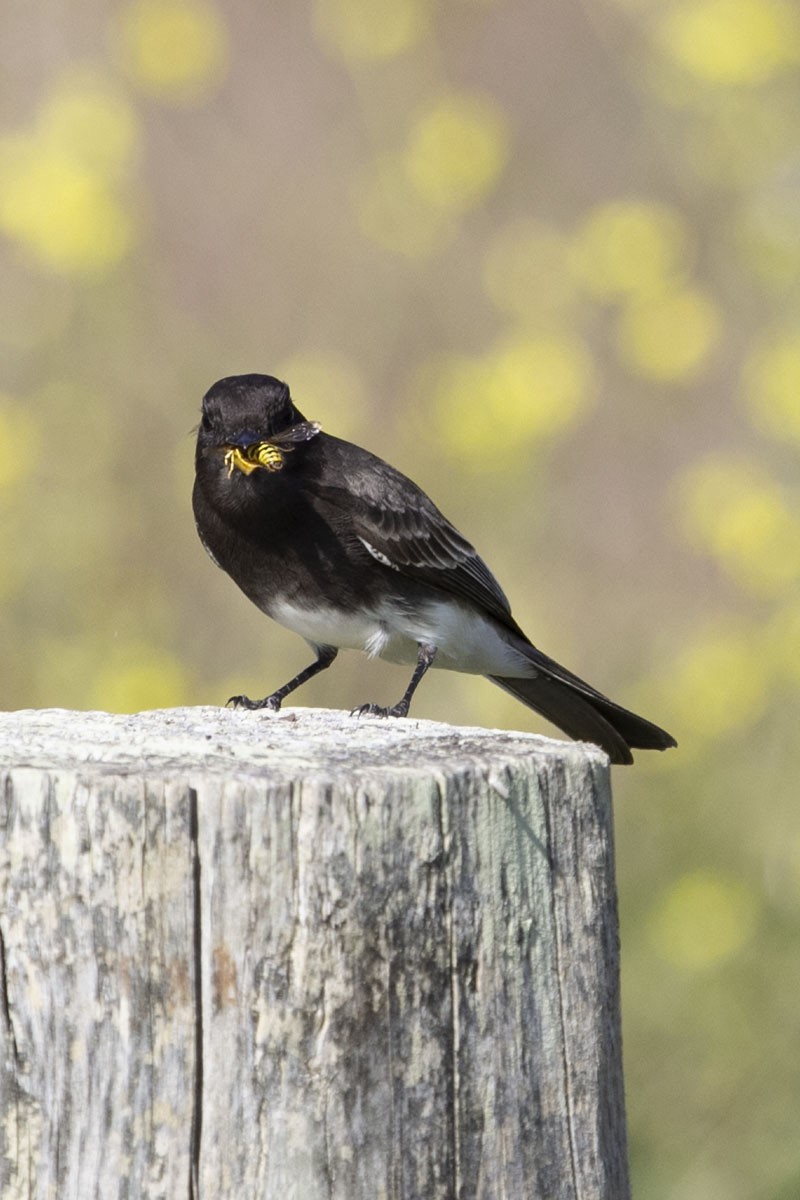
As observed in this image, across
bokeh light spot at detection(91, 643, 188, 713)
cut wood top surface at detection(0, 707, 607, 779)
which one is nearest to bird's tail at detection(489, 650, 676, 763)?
bokeh light spot at detection(91, 643, 188, 713)

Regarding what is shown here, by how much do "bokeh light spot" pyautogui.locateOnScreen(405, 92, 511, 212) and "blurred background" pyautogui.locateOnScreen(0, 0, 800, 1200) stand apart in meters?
0.01

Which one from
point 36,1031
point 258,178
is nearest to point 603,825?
point 36,1031

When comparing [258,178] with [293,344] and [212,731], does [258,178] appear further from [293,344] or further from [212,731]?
[212,731]

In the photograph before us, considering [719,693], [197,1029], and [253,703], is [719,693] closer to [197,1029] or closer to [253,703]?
[253,703]

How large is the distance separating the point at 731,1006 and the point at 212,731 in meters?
2.59

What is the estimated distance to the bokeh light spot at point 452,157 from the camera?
18.1 ft

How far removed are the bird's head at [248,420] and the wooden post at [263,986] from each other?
2065 millimetres

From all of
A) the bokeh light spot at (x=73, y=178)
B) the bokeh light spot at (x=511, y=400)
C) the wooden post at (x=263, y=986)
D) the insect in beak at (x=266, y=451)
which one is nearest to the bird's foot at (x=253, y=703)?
the insect in beak at (x=266, y=451)

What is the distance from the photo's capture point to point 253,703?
475 cm

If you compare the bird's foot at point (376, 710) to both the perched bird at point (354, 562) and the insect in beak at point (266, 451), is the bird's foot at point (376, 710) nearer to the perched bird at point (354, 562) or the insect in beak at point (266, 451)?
the perched bird at point (354, 562)

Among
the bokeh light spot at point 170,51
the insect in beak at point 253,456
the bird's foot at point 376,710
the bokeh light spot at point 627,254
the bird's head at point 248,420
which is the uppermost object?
the bokeh light spot at point 170,51

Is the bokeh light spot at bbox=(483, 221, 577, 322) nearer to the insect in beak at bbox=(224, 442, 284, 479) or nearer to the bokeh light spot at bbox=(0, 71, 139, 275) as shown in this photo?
the bokeh light spot at bbox=(0, 71, 139, 275)

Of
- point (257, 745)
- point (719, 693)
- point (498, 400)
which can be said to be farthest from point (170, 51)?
point (257, 745)

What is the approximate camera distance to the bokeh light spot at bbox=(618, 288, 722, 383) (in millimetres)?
5473
